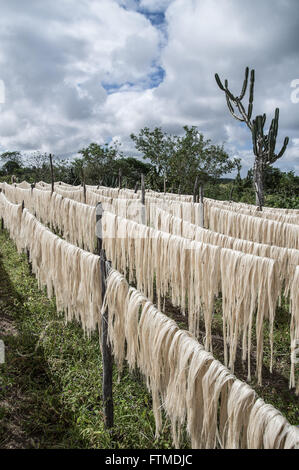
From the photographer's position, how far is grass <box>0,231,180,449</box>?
295 cm

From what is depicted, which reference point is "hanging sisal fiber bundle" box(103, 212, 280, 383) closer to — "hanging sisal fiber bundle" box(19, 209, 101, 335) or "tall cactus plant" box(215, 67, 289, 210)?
"hanging sisal fiber bundle" box(19, 209, 101, 335)

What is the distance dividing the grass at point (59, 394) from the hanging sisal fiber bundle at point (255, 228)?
357cm

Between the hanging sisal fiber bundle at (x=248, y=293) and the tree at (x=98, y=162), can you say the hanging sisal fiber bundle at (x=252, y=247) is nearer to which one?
the hanging sisal fiber bundle at (x=248, y=293)

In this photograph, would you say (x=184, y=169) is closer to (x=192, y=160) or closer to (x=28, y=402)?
(x=192, y=160)

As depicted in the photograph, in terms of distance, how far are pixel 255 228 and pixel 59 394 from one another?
4.56 metres

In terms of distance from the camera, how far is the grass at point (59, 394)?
2945 mm

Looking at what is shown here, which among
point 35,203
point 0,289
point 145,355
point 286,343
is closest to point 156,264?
point 145,355

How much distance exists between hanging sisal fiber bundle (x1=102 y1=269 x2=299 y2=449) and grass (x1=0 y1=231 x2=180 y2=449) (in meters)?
1.04

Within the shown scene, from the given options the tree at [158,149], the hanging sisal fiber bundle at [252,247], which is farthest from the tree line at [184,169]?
the hanging sisal fiber bundle at [252,247]

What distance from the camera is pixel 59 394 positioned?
3551mm

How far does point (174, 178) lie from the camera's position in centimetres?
2556

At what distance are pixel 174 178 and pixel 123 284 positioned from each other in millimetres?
24018

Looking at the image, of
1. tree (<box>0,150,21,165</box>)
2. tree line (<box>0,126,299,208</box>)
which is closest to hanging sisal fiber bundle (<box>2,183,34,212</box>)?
tree line (<box>0,126,299,208</box>)
